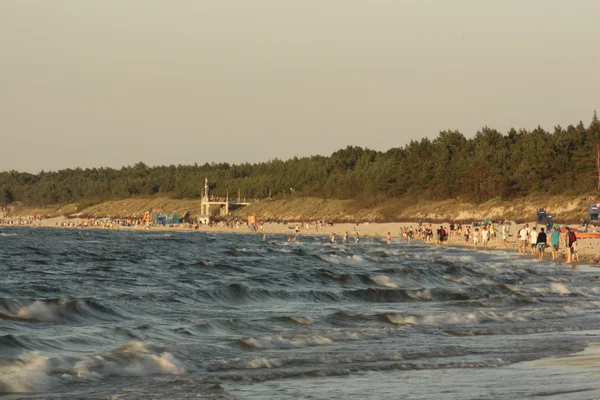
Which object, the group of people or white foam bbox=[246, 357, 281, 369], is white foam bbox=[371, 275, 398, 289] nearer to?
the group of people

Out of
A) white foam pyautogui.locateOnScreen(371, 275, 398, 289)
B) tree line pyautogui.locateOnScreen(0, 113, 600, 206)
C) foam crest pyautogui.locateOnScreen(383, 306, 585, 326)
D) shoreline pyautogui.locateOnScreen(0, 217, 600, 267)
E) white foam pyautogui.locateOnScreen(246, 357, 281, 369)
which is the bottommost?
white foam pyautogui.locateOnScreen(246, 357, 281, 369)

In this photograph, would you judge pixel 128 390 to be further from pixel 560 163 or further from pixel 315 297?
pixel 560 163

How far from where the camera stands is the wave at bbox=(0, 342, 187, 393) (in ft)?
36.0

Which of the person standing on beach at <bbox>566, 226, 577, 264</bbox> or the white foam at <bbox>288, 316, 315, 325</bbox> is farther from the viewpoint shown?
the person standing on beach at <bbox>566, 226, 577, 264</bbox>

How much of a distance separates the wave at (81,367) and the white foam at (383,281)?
15106 mm

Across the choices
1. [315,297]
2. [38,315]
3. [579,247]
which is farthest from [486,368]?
[579,247]

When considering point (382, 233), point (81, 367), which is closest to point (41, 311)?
point (81, 367)

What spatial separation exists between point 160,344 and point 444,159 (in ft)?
317

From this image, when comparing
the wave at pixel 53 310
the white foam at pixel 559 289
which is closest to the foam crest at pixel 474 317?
the white foam at pixel 559 289

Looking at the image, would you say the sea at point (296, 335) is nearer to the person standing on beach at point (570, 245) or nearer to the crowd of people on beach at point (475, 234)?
the person standing on beach at point (570, 245)

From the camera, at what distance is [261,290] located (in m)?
24.5

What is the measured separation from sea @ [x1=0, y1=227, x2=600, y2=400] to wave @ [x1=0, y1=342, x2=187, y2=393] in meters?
0.03

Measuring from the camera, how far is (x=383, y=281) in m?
28.6

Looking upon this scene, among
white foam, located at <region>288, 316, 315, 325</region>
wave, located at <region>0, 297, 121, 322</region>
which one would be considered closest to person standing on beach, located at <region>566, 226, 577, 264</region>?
white foam, located at <region>288, 316, 315, 325</region>
